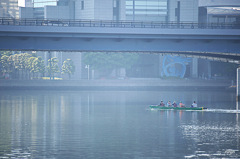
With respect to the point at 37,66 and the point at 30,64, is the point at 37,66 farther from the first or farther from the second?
the point at 30,64

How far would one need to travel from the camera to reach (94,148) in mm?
44031

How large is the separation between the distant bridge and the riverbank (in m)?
61.6

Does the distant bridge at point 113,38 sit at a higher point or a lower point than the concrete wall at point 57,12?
lower

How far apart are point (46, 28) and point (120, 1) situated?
9662 cm

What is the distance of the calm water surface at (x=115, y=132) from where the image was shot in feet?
139

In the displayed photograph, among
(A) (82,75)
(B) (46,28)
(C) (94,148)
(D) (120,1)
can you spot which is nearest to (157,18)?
(D) (120,1)

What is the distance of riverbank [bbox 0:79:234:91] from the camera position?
13626 centimetres

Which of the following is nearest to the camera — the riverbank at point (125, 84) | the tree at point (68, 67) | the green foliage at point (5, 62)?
the riverbank at point (125, 84)

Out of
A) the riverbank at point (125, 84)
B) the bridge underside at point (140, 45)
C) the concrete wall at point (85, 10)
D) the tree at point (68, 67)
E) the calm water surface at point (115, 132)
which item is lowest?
the calm water surface at point (115, 132)

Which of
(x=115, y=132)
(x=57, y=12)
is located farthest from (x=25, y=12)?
(x=115, y=132)

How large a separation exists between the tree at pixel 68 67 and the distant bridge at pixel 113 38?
81.7m

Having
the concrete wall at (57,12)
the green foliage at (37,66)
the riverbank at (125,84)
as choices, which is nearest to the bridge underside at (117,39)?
the riverbank at (125,84)

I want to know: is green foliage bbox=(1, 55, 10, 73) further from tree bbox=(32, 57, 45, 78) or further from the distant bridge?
the distant bridge

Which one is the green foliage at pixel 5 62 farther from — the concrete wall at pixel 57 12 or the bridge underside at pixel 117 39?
the bridge underside at pixel 117 39
